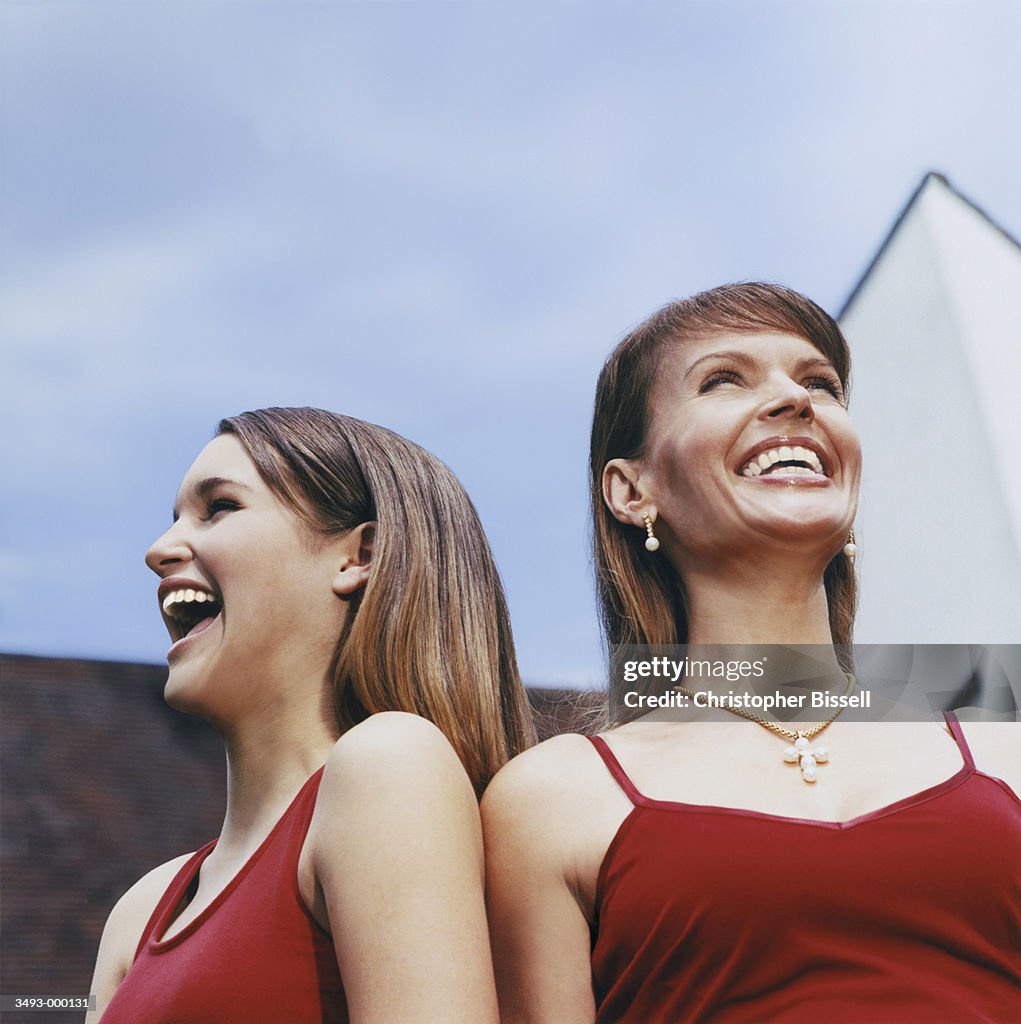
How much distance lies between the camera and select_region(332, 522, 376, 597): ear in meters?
1.79

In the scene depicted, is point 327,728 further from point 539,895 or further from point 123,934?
point 123,934

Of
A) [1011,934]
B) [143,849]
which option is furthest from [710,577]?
[143,849]

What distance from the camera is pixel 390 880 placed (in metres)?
1.43

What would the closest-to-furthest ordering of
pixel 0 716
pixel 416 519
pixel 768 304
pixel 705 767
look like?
pixel 705 767 → pixel 416 519 → pixel 768 304 → pixel 0 716

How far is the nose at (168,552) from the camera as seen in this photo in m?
1.82

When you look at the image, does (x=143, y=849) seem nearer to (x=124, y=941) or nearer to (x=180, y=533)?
(x=124, y=941)

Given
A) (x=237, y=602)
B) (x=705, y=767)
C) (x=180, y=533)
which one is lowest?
(x=705, y=767)

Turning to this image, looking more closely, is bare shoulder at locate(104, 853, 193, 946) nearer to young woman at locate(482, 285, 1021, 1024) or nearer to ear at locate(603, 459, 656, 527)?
young woman at locate(482, 285, 1021, 1024)

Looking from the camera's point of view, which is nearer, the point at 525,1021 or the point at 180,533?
the point at 525,1021

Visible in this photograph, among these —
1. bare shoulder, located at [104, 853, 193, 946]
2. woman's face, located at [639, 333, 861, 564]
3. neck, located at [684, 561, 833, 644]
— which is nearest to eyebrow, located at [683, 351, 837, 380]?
woman's face, located at [639, 333, 861, 564]

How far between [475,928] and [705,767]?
0.37 meters

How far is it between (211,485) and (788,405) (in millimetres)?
736

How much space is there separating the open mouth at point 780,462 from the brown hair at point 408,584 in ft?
1.16

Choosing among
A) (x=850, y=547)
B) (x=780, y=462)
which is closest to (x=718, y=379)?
(x=780, y=462)
